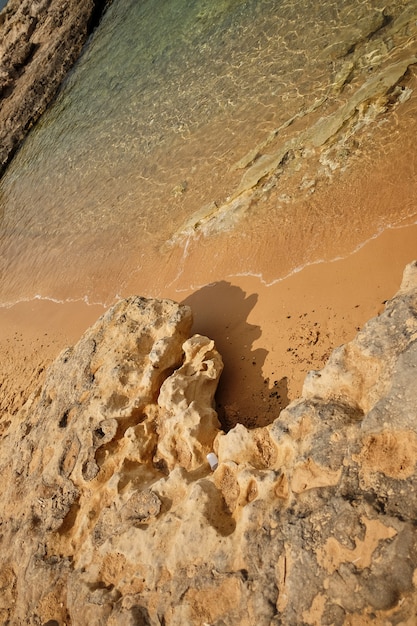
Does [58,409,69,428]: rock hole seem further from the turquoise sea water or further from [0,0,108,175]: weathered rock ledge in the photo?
[0,0,108,175]: weathered rock ledge

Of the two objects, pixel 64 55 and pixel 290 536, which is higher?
pixel 64 55

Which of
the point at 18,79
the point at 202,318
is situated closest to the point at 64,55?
the point at 18,79

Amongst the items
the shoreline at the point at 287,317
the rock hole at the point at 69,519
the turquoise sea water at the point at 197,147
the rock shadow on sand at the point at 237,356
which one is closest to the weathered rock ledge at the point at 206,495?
the rock hole at the point at 69,519

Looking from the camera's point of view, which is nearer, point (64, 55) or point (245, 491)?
point (245, 491)

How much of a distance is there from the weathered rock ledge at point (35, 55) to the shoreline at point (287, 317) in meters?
14.4

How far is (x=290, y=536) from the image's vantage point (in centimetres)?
285

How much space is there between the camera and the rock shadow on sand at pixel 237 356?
512cm

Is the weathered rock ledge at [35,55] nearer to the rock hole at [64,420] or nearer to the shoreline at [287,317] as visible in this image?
the shoreline at [287,317]

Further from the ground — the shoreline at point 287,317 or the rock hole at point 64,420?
the rock hole at point 64,420

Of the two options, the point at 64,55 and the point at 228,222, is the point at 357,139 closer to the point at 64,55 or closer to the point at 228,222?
the point at 228,222

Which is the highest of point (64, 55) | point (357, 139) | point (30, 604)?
point (64, 55)

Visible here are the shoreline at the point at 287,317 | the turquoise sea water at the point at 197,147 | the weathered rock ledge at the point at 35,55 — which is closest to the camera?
the shoreline at the point at 287,317

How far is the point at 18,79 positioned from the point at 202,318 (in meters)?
19.8

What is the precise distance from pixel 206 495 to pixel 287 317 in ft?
9.23
